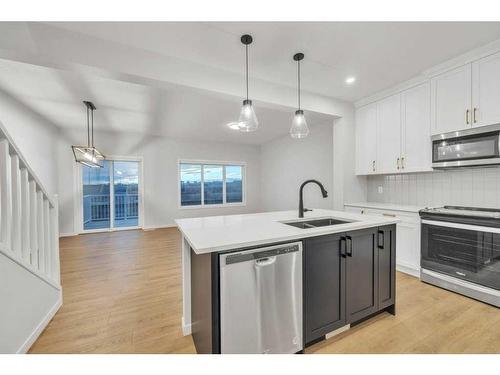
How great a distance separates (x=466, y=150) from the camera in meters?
2.31

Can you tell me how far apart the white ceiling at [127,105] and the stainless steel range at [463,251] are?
216cm

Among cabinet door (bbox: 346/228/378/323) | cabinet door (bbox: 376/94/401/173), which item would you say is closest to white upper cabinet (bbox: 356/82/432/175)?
cabinet door (bbox: 376/94/401/173)

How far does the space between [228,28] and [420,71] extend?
2.46 metres

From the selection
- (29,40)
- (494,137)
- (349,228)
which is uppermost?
(29,40)

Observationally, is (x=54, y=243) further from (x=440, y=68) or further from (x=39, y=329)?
(x=440, y=68)

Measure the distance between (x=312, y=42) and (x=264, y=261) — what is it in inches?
82.1

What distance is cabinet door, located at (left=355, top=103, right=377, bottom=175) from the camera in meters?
3.27

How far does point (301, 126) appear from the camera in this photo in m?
2.20

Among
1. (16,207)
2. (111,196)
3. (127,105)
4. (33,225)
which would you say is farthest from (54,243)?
(111,196)

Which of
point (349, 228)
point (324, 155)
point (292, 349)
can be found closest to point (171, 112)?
point (324, 155)

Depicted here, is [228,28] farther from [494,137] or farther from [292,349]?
[494,137]

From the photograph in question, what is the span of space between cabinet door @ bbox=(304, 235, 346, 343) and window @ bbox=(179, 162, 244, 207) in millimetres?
5401

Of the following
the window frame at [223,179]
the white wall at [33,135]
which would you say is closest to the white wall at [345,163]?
the window frame at [223,179]
